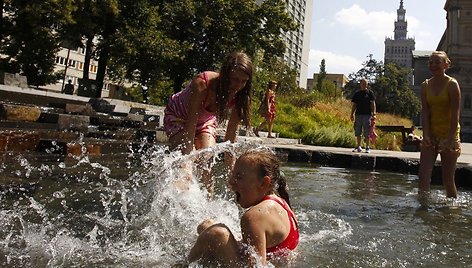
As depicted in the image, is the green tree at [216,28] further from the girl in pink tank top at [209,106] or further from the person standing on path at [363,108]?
the girl in pink tank top at [209,106]

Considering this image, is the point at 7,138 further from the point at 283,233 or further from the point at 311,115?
the point at 311,115

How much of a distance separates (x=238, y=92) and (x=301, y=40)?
102 meters

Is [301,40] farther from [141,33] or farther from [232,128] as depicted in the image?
[232,128]

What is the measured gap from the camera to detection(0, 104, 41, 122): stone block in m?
8.98

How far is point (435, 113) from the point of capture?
610cm

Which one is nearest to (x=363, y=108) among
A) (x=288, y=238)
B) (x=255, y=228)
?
(x=288, y=238)

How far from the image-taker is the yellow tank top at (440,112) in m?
5.99

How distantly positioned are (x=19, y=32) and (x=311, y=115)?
15.3 meters

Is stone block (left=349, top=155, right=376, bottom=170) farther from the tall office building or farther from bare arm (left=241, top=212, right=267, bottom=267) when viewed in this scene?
the tall office building

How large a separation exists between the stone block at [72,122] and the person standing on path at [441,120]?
22.1 ft

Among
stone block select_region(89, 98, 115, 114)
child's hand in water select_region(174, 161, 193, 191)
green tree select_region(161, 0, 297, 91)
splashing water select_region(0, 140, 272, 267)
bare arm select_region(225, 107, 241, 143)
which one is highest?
green tree select_region(161, 0, 297, 91)

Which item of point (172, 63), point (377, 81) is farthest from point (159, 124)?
point (377, 81)

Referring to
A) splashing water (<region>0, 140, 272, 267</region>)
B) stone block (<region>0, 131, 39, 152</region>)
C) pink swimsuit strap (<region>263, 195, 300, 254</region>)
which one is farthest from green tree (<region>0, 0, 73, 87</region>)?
pink swimsuit strap (<region>263, 195, 300, 254</region>)

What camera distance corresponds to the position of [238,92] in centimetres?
397
